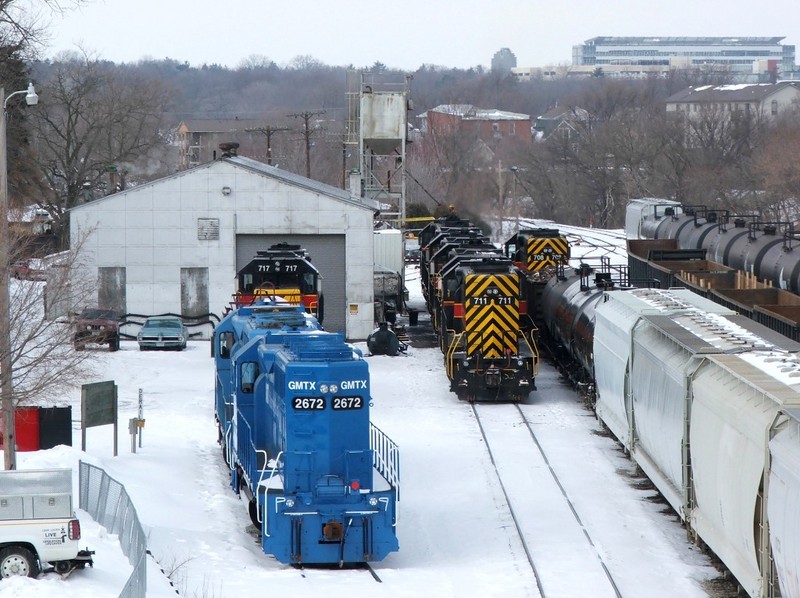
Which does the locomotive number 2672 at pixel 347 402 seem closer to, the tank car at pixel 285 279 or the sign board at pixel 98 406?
the sign board at pixel 98 406

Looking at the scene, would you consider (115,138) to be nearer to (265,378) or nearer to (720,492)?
(265,378)

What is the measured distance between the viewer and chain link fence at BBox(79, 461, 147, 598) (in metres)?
14.4

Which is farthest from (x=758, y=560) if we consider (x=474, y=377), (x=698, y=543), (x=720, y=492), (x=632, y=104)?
(x=632, y=104)

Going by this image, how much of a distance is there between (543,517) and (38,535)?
24.7ft

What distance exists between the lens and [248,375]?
18.4m

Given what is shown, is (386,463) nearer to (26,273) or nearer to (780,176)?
(26,273)

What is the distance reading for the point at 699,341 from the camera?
1584cm

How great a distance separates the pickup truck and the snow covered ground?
0.24m

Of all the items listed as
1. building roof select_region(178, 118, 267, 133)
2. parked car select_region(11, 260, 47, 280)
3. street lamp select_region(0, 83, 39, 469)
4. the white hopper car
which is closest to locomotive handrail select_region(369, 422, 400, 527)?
the white hopper car

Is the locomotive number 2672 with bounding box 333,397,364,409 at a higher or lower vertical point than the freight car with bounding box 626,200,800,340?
lower

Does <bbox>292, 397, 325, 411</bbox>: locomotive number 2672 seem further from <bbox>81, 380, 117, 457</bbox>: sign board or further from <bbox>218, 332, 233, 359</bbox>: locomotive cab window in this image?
<bbox>81, 380, 117, 457</bbox>: sign board

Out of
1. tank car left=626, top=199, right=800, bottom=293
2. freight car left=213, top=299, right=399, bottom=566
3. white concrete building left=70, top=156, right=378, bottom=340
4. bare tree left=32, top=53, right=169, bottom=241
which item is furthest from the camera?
bare tree left=32, top=53, right=169, bottom=241

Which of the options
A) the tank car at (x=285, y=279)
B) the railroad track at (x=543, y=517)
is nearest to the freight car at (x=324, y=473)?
the railroad track at (x=543, y=517)

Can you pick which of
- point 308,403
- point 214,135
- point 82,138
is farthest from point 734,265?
point 214,135
